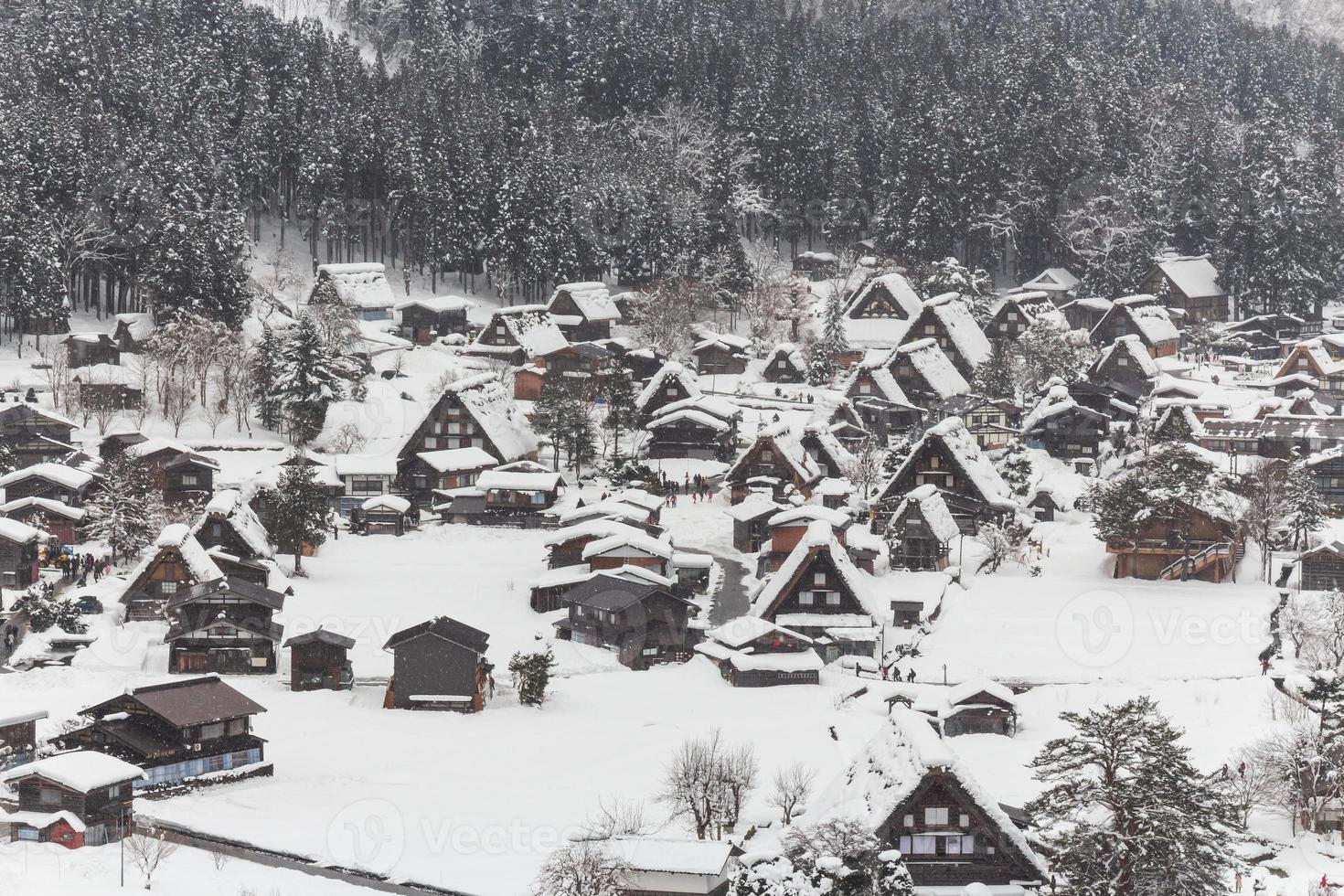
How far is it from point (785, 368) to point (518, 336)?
1198cm

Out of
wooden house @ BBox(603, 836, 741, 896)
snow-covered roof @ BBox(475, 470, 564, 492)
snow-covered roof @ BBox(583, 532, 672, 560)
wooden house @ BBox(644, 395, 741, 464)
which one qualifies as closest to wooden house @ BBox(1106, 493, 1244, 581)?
snow-covered roof @ BBox(583, 532, 672, 560)

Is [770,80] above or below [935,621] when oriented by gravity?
above

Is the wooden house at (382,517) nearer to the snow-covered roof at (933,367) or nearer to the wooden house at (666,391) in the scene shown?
the wooden house at (666,391)

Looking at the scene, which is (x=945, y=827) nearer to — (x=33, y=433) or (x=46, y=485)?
(x=46, y=485)

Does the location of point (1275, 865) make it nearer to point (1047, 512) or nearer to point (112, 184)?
point (1047, 512)

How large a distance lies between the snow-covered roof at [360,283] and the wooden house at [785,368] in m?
18.3

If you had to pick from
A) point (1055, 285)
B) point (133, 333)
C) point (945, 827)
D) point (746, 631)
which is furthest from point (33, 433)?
point (1055, 285)

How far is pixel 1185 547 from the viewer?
5503 centimetres

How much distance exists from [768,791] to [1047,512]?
2829 cm

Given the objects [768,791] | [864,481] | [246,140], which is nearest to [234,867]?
[768,791]

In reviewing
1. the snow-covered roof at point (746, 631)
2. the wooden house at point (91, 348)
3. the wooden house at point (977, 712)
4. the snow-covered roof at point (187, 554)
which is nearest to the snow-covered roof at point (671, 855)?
the wooden house at point (977, 712)

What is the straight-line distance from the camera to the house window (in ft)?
99.0

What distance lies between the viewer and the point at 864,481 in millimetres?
→ 64938

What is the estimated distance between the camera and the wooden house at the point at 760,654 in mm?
46688
